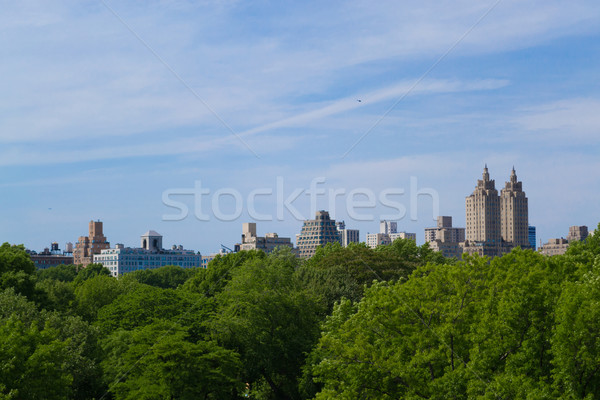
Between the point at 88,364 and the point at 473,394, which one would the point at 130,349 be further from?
the point at 473,394

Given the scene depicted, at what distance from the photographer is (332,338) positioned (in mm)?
33938

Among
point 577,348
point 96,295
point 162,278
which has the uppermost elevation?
point 577,348

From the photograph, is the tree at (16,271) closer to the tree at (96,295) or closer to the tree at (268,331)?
the tree at (96,295)

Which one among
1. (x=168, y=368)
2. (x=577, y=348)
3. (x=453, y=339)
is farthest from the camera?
(x=168, y=368)

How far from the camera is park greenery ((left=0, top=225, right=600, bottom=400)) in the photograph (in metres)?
28.1

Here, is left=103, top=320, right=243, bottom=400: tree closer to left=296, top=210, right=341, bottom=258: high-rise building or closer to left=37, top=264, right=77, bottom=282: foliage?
left=37, top=264, right=77, bottom=282: foliage

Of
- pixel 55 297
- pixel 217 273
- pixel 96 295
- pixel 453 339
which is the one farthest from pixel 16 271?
pixel 453 339

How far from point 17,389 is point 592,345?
23716 millimetres

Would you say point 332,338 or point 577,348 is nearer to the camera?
point 577,348

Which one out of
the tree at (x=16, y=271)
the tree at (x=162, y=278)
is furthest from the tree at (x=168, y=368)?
the tree at (x=162, y=278)

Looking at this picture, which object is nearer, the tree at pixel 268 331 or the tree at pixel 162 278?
the tree at pixel 268 331

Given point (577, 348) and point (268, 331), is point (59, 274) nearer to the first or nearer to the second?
point (268, 331)

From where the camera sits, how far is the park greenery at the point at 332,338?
2812cm

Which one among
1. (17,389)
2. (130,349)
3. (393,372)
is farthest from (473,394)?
(130,349)
